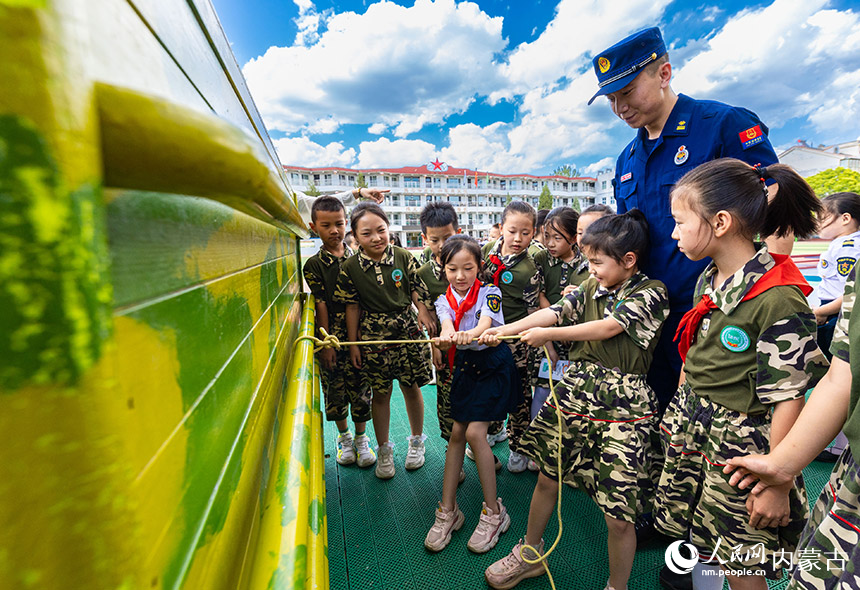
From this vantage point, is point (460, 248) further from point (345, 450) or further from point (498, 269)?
point (345, 450)

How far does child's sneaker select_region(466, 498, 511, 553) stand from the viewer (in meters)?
2.36

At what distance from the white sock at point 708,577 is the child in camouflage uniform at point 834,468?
80cm

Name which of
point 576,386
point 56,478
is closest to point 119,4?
point 56,478

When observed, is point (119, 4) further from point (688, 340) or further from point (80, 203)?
point (688, 340)

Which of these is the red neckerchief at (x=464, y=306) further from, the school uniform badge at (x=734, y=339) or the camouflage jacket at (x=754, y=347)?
the school uniform badge at (x=734, y=339)

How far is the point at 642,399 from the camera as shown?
1.86 meters

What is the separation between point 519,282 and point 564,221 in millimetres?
625

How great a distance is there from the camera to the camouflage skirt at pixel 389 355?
3.05 meters

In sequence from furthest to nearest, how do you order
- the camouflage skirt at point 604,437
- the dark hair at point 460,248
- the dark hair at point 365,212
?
1. the dark hair at point 365,212
2. the dark hair at point 460,248
3. the camouflage skirt at point 604,437

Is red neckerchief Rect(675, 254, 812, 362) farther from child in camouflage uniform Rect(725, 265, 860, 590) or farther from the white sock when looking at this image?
the white sock

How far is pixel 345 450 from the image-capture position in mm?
3348

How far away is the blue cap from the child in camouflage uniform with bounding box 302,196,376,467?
1.98m

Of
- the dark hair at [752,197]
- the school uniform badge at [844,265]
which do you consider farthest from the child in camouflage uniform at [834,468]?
the school uniform badge at [844,265]

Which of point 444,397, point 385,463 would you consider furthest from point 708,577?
point 385,463
